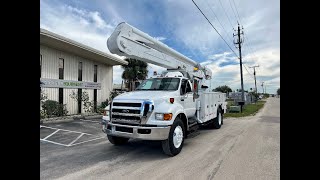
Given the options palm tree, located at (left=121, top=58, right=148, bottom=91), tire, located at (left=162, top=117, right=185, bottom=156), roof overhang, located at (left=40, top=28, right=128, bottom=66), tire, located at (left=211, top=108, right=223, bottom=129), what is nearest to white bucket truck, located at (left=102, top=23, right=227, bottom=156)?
tire, located at (left=162, top=117, right=185, bottom=156)

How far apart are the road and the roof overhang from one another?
8.09m

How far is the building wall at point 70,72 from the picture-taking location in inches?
568

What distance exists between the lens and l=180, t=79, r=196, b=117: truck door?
717cm

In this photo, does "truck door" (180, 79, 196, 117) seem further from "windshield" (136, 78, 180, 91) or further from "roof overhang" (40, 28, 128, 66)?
"roof overhang" (40, 28, 128, 66)

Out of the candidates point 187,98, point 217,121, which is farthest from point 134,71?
point 187,98

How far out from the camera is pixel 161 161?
548cm

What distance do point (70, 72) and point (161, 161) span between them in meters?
13.3

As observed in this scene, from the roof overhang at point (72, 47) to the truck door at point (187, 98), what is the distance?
9411mm

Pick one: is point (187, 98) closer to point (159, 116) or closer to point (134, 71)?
point (159, 116)

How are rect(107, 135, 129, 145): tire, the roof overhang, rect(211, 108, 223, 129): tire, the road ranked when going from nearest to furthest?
the road → rect(107, 135, 129, 145): tire → rect(211, 108, 223, 129): tire → the roof overhang

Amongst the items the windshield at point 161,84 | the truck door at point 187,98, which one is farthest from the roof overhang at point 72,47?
the truck door at point 187,98
